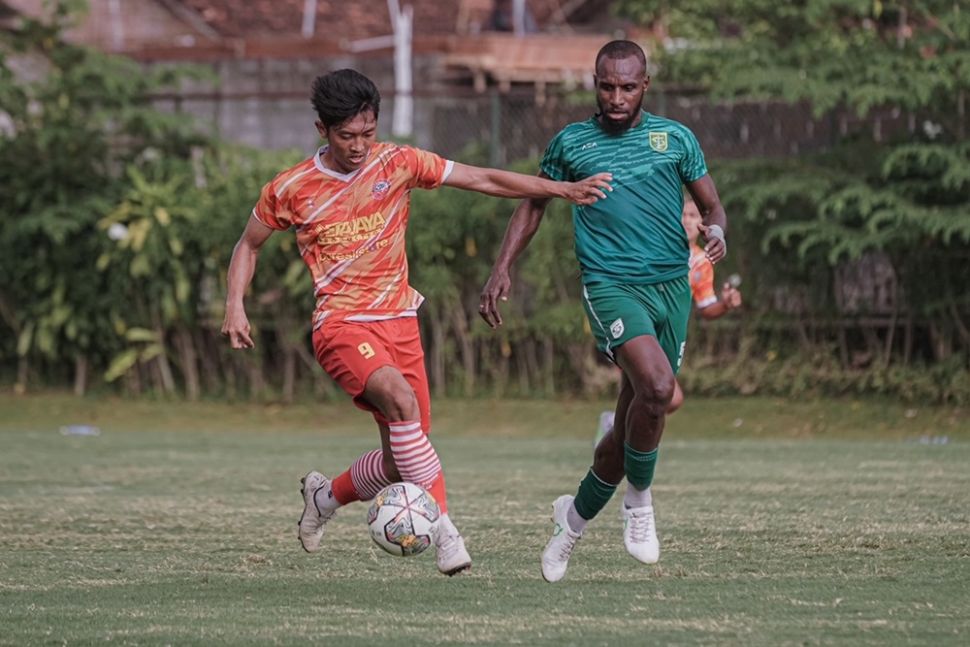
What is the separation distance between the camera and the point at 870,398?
62.1 feet

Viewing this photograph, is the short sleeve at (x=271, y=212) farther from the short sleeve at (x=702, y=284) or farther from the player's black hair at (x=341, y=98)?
the short sleeve at (x=702, y=284)

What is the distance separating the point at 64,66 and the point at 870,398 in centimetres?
1056

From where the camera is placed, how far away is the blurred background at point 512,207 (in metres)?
17.9

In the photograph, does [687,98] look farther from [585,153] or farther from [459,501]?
[585,153]

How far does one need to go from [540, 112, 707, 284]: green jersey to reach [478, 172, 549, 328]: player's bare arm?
0.25 meters

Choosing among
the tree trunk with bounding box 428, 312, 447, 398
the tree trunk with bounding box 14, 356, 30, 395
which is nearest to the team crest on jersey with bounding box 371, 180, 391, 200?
the tree trunk with bounding box 428, 312, 447, 398

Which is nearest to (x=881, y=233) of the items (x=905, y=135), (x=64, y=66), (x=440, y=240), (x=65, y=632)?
(x=905, y=135)

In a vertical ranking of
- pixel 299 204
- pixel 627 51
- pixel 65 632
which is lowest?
pixel 65 632

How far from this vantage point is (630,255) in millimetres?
7531

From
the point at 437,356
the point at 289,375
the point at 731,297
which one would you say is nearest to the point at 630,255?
the point at 731,297

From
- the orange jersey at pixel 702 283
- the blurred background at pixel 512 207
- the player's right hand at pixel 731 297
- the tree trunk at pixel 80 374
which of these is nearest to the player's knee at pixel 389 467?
the player's right hand at pixel 731 297

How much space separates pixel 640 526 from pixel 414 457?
1.00 metres

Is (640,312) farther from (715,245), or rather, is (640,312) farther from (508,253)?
(508,253)

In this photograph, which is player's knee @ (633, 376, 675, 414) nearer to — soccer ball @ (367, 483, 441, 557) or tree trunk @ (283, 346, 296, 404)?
soccer ball @ (367, 483, 441, 557)
